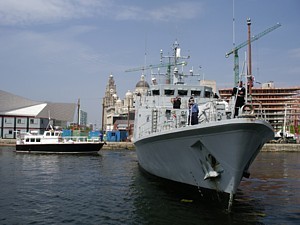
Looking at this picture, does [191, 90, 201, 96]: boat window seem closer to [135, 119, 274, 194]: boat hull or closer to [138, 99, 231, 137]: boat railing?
[138, 99, 231, 137]: boat railing

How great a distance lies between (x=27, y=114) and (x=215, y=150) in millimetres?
83997

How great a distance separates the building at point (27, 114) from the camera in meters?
70.7

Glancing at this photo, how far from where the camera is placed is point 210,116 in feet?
38.2

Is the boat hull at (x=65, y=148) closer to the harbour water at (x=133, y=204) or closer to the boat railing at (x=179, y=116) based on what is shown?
the boat railing at (x=179, y=116)

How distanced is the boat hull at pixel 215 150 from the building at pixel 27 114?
4315 centimetres

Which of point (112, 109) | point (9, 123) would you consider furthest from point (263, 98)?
point (9, 123)

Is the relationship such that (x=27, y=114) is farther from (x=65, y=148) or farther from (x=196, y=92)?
(x=196, y=92)

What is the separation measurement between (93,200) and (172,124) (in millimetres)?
4807

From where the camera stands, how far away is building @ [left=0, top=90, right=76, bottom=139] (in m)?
70.7

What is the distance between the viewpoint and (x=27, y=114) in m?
85.8

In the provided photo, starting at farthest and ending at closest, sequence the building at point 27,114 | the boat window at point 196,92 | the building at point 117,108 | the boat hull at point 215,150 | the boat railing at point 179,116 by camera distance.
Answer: the building at point 117,108, the building at point 27,114, the boat window at point 196,92, the boat railing at point 179,116, the boat hull at point 215,150

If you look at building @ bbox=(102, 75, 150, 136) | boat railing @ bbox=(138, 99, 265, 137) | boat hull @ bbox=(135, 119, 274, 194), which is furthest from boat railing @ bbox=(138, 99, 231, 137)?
building @ bbox=(102, 75, 150, 136)

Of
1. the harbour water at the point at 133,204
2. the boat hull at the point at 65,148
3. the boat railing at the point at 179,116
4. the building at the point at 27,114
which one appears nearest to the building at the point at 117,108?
the building at the point at 27,114

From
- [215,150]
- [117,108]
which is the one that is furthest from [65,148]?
[117,108]
